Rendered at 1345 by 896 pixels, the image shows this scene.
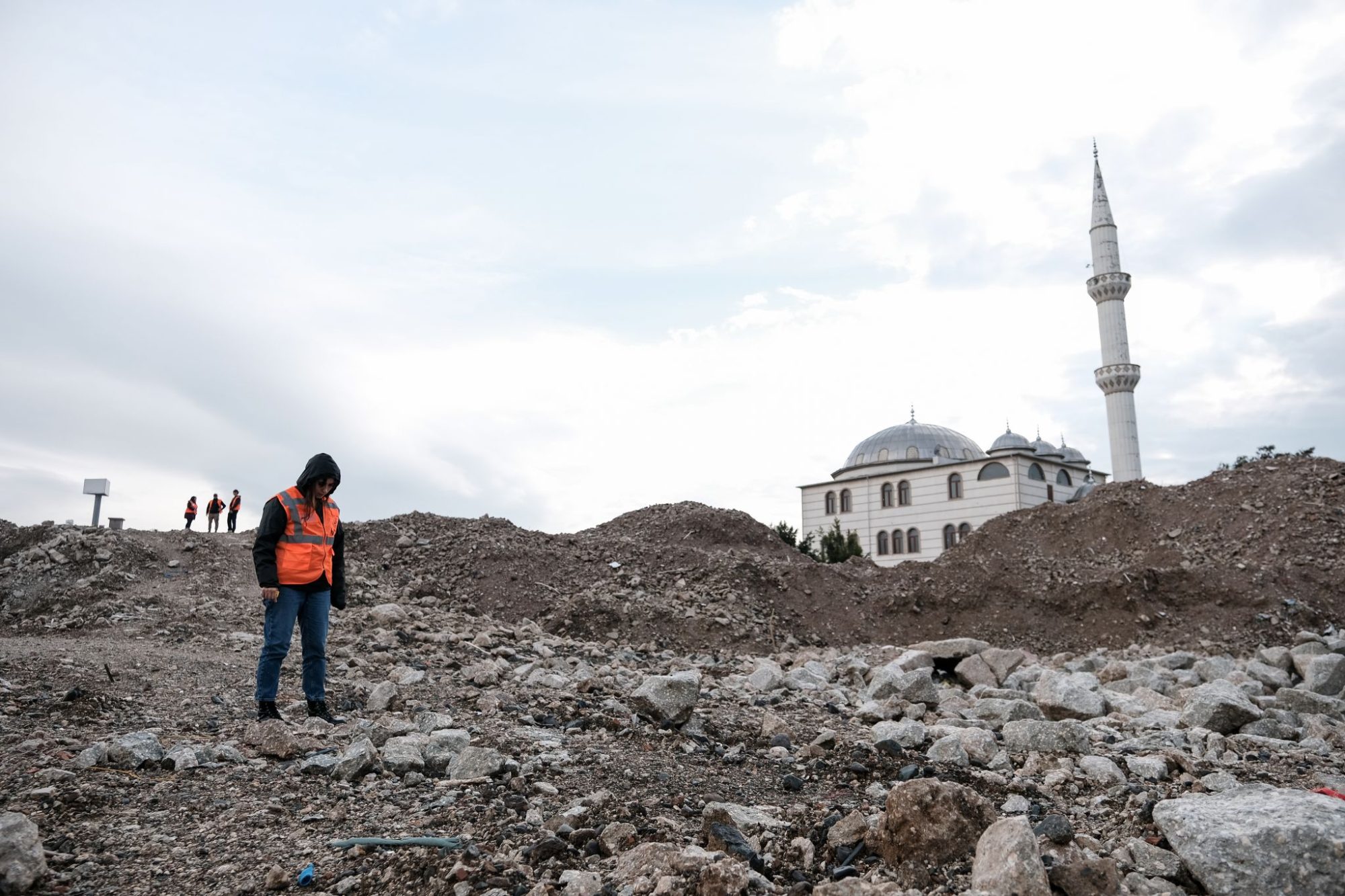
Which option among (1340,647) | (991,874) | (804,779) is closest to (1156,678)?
(1340,647)

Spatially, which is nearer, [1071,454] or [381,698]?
[381,698]

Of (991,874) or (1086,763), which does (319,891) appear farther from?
(1086,763)

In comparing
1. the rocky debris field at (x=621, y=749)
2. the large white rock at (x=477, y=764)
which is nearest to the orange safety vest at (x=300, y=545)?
the rocky debris field at (x=621, y=749)

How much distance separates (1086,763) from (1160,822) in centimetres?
127

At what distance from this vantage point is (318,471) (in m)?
5.49

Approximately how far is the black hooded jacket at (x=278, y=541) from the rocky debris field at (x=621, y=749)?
791 mm

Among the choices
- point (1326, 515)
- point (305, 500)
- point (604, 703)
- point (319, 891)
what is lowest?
point (319, 891)

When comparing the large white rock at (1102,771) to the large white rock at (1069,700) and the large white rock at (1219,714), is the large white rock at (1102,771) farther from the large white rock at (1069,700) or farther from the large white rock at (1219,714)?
the large white rock at (1069,700)

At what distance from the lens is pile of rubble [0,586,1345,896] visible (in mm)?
3131

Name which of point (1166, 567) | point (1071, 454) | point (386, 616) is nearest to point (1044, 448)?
point (1071, 454)

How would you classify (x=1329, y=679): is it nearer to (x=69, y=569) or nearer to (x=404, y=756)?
(x=404, y=756)

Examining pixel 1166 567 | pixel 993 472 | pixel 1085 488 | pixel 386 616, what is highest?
pixel 993 472

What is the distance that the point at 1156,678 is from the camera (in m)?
9.13

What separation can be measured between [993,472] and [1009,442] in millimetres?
7961
